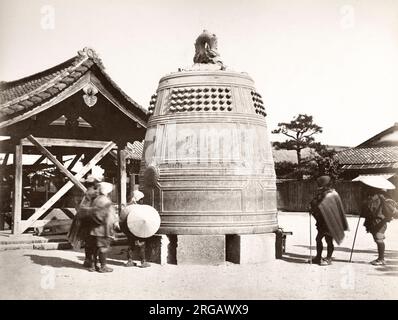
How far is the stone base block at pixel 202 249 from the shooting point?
8273 millimetres

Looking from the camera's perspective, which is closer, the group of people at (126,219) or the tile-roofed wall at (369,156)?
the group of people at (126,219)

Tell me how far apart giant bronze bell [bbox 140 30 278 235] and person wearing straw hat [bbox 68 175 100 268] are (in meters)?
1.08

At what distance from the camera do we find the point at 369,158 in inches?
1014

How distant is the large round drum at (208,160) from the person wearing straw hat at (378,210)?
1.71m

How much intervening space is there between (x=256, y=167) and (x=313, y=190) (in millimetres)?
20982

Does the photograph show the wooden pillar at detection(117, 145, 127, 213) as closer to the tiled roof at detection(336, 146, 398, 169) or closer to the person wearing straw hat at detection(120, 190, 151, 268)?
the person wearing straw hat at detection(120, 190, 151, 268)

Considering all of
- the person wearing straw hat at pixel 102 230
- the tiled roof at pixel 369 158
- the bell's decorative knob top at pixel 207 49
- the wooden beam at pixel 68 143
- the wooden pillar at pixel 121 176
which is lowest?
the person wearing straw hat at pixel 102 230

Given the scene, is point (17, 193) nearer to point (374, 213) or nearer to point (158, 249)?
point (158, 249)

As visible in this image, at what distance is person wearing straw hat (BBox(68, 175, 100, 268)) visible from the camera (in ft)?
25.8

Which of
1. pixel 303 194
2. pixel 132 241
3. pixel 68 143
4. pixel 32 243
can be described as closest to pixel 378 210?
pixel 132 241
